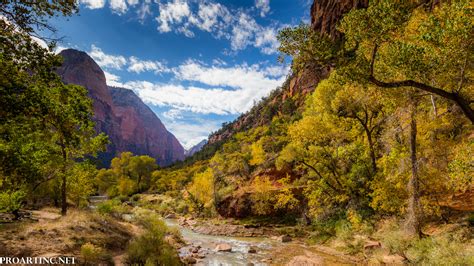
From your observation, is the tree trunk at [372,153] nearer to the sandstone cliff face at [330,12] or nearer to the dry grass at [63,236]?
the dry grass at [63,236]

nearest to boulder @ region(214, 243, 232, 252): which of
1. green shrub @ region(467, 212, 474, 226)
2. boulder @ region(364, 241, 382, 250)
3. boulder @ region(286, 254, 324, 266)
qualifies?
boulder @ region(286, 254, 324, 266)

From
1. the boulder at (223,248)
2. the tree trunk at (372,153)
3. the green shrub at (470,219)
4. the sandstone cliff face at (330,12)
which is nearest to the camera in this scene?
the green shrub at (470,219)

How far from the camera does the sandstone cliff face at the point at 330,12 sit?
77000 mm

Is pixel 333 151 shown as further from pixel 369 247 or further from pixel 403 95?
pixel 403 95

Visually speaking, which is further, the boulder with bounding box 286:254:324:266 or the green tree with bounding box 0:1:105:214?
the boulder with bounding box 286:254:324:266

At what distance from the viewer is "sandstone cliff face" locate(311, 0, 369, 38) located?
253 feet

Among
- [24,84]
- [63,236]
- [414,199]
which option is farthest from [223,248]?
[24,84]

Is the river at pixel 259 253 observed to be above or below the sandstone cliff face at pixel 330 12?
below

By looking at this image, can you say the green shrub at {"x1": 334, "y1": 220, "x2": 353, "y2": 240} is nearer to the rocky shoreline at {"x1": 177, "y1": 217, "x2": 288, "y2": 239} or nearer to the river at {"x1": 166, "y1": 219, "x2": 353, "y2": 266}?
the river at {"x1": 166, "y1": 219, "x2": 353, "y2": 266}

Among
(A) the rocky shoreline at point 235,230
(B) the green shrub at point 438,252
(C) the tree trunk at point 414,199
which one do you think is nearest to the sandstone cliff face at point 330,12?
(A) the rocky shoreline at point 235,230

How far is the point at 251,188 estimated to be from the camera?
3544 centimetres

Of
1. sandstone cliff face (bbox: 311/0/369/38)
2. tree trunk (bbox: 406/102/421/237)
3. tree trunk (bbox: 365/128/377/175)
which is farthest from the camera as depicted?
sandstone cliff face (bbox: 311/0/369/38)

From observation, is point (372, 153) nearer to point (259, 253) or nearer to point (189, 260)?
point (259, 253)

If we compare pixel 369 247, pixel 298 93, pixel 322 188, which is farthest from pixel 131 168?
pixel 369 247
